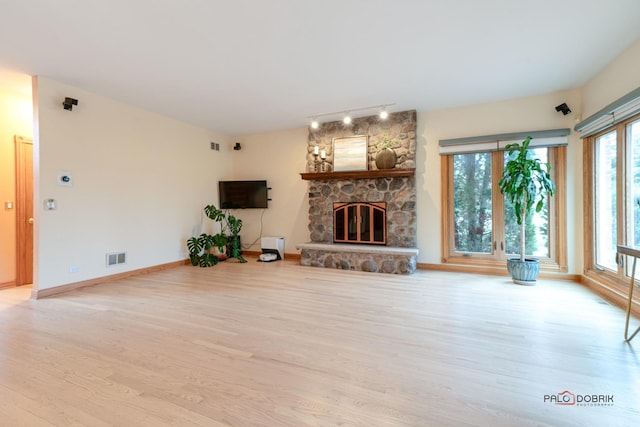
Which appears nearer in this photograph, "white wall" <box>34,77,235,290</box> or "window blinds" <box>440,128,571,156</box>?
"white wall" <box>34,77,235,290</box>

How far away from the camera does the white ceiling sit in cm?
239

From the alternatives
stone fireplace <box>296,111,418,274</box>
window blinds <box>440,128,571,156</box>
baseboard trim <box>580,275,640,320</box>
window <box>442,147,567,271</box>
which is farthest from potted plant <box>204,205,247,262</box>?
baseboard trim <box>580,275,640,320</box>

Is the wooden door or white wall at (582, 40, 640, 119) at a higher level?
white wall at (582, 40, 640, 119)

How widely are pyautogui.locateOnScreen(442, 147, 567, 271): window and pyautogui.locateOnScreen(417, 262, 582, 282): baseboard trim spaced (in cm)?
8

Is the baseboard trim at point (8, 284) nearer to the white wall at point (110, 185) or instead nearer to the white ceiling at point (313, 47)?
the white wall at point (110, 185)

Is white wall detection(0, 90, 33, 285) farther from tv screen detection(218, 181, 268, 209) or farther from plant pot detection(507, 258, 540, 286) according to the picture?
plant pot detection(507, 258, 540, 286)

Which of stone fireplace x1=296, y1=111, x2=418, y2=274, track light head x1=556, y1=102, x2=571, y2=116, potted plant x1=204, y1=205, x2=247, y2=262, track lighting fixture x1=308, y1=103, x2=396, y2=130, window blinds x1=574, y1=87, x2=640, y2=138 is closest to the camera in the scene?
window blinds x1=574, y1=87, x2=640, y2=138

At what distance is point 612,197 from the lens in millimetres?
3488

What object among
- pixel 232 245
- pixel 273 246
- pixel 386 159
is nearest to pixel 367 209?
pixel 386 159

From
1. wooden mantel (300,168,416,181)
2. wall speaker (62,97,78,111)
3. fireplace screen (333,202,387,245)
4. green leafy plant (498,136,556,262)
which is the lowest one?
fireplace screen (333,202,387,245)

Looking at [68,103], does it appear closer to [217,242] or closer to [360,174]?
[217,242]

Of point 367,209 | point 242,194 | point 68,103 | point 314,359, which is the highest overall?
point 68,103

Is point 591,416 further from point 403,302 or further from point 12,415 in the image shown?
point 12,415

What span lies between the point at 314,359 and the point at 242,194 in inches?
187
